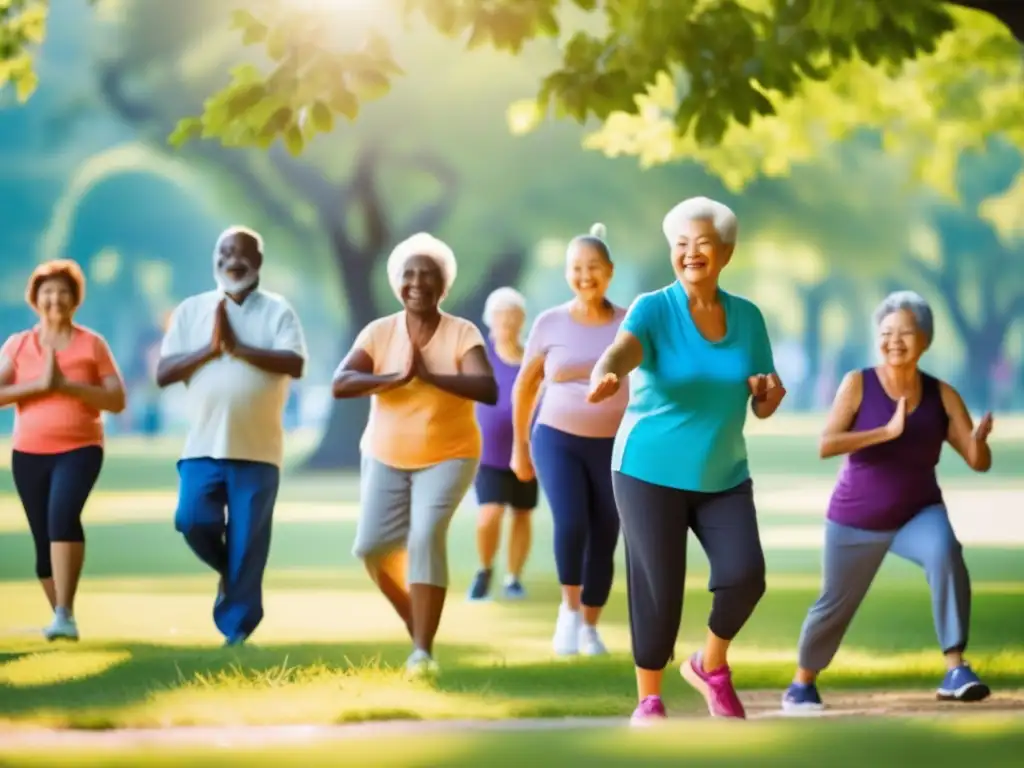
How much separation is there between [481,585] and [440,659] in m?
3.68

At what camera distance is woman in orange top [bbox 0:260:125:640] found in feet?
42.3

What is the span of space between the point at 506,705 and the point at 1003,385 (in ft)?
235

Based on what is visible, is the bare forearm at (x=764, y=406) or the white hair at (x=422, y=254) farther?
the white hair at (x=422, y=254)

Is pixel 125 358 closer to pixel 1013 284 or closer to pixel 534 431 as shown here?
pixel 1013 284

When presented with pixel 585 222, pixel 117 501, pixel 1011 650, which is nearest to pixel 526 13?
pixel 1011 650

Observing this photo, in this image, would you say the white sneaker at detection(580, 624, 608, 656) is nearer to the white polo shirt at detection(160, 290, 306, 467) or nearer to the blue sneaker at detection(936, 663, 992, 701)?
the white polo shirt at detection(160, 290, 306, 467)

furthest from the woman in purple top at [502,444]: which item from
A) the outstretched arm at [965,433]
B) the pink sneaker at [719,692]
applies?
the pink sneaker at [719,692]

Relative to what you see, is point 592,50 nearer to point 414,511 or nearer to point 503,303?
point 503,303

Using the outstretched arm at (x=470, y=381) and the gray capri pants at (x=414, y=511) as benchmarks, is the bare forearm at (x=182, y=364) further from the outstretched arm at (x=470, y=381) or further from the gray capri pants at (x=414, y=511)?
the outstretched arm at (x=470, y=381)

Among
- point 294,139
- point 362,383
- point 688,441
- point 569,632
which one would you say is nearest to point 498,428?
point 294,139

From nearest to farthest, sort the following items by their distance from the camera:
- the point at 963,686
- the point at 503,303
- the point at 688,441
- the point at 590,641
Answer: the point at 688,441 → the point at 963,686 → the point at 590,641 → the point at 503,303

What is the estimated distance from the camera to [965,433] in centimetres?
1063

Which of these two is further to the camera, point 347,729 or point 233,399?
point 233,399

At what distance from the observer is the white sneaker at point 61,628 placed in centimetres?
1312
